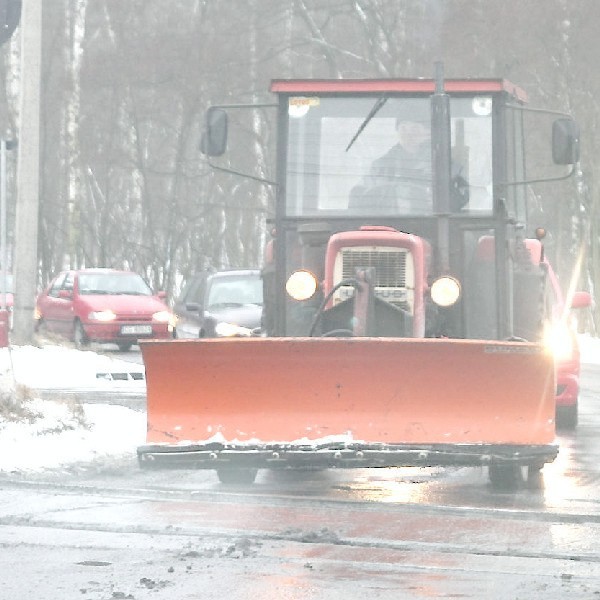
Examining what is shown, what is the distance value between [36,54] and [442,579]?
1847cm

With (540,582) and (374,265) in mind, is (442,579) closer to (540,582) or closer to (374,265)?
(540,582)

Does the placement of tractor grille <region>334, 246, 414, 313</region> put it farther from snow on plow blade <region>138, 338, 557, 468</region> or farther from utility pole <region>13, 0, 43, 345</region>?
utility pole <region>13, 0, 43, 345</region>

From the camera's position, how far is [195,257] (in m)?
46.7

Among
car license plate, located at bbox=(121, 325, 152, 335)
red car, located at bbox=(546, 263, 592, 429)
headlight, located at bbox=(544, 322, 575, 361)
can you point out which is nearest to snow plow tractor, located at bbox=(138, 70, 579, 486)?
red car, located at bbox=(546, 263, 592, 429)

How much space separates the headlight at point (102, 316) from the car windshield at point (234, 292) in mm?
4168

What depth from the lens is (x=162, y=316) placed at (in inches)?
1181

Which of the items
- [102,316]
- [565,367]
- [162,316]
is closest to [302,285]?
[565,367]

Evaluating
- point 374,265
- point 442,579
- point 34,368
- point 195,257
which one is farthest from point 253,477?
point 195,257

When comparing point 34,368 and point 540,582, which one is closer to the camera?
point 540,582

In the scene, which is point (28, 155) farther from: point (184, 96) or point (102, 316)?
point (184, 96)

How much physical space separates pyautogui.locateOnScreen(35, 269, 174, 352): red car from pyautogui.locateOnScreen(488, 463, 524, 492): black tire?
59.9 ft

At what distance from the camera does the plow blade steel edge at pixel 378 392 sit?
32.3 ft

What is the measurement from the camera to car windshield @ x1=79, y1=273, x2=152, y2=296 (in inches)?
1211

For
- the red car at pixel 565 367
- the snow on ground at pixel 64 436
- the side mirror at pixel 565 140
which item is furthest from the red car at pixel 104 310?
the side mirror at pixel 565 140
